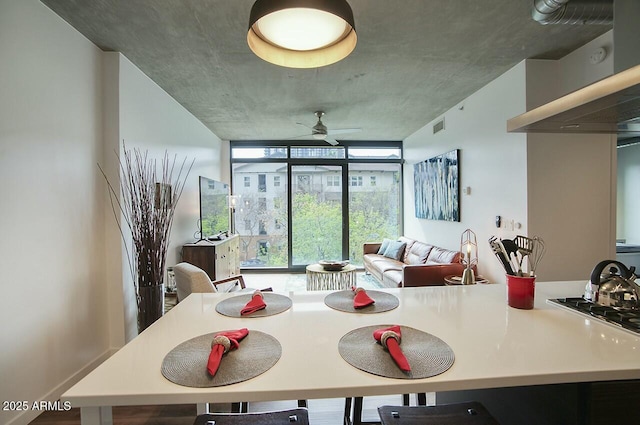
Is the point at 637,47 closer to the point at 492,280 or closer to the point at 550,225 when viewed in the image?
the point at 550,225

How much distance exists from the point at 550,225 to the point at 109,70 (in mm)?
4328

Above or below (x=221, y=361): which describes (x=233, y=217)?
above

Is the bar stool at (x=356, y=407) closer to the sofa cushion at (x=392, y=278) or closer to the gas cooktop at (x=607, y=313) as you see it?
the gas cooktop at (x=607, y=313)

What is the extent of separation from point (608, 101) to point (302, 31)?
110 centimetres

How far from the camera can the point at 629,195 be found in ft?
16.5

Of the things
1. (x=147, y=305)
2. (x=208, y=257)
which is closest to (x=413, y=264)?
(x=208, y=257)

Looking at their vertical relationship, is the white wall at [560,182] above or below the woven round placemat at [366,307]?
above

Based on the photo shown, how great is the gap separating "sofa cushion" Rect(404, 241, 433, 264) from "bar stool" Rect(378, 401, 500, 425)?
11.8ft

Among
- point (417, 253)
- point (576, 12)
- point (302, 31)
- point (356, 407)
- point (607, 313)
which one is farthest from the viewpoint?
point (417, 253)

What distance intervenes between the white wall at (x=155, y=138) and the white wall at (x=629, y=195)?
7027 mm

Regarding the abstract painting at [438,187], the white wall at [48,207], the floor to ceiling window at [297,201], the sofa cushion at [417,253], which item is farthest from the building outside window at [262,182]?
the white wall at [48,207]

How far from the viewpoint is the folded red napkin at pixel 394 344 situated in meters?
0.85

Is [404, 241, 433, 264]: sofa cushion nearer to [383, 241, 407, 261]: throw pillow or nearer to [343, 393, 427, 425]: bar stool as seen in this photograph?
[383, 241, 407, 261]: throw pillow

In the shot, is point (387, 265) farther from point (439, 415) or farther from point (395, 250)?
point (439, 415)
